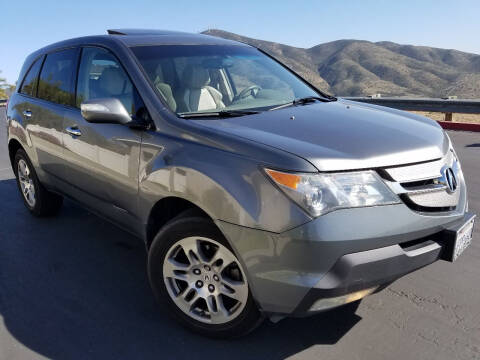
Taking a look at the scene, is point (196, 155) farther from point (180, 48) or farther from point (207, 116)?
point (180, 48)

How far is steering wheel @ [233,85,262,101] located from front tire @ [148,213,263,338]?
3.89ft

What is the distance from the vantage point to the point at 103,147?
323 cm

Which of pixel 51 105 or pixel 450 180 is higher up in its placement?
pixel 51 105

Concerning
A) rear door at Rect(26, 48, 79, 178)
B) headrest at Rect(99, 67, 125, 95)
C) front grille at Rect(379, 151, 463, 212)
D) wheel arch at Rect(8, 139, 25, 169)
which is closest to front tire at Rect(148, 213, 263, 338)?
front grille at Rect(379, 151, 463, 212)

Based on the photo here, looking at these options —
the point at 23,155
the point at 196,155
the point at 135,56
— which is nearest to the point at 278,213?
the point at 196,155

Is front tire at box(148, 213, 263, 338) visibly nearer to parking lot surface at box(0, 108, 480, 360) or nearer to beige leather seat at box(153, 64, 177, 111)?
parking lot surface at box(0, 108, 480, 360)

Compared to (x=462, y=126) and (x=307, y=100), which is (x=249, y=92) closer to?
(x=307, y=100)

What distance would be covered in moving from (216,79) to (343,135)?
135cm

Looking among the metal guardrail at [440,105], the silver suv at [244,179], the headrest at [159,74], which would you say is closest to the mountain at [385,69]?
the metal guardrail at [440,105]

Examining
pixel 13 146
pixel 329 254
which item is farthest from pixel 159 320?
pixel 13 146

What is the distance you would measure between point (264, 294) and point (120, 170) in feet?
4.49

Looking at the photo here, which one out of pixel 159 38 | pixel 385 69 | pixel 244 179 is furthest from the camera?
pixel 385 69

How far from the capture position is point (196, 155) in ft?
8.32

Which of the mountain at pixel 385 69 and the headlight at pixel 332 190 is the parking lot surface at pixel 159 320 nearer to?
the headlight at pixel 332 190
